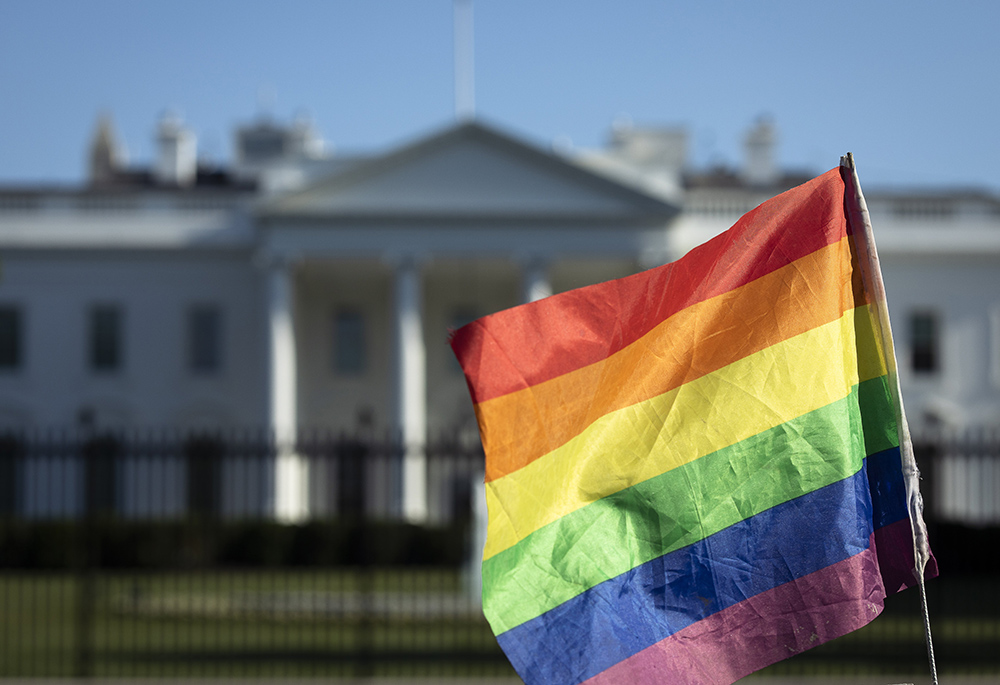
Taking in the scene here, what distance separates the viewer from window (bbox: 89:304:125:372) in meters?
35.3

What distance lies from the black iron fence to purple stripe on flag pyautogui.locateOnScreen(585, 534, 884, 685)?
6.40m

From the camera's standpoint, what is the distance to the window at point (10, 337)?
35250 millimetres

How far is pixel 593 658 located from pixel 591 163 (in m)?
32.5

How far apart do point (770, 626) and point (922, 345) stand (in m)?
35.5

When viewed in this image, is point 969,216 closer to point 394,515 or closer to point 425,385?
point 425,385

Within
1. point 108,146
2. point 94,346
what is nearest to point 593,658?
point 94,346

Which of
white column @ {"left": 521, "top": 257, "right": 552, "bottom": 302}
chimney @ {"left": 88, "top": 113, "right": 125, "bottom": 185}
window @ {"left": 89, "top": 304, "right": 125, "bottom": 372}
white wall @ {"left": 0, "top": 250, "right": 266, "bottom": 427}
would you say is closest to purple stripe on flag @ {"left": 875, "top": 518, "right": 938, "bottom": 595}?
white column @ {"left": 521, "top": 257, "right": 552, "bottom": 302}

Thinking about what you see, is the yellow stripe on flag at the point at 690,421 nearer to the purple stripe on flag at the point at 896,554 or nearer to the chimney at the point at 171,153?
the purple stripe on flag at the point at 896,554

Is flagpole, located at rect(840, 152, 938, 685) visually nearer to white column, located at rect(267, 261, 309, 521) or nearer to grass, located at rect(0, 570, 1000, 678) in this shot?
grass, located at rect(0, 570, 1000, 678)

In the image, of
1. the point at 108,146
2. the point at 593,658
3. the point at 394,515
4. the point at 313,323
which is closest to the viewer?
the point at 593,658

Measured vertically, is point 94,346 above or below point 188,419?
above

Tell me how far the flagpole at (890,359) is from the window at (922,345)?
3510 centimetres

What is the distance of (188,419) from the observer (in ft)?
116

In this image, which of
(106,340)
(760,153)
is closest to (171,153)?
(106,340)
